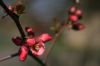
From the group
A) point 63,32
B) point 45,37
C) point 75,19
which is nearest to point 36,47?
point 45,37

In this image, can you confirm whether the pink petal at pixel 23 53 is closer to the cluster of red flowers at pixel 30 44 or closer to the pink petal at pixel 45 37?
the cluster of red flowers at pixel 30 44

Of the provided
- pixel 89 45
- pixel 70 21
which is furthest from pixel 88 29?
pixel 70 21

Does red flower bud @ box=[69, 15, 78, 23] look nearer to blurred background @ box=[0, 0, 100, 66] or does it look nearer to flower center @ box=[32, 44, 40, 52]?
flower center @ box=[32, 44, 40, 52]

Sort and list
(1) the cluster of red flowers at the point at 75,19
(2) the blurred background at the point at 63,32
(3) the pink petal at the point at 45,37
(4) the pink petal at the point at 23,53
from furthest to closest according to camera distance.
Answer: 1. (2) the blurred background at the point at 63,32
2. (1) the cluster of red flowers at the point at 75,19
3. (3) the pink petal at the point at 45,37
4. (4) the pink petal at the point at 23,53

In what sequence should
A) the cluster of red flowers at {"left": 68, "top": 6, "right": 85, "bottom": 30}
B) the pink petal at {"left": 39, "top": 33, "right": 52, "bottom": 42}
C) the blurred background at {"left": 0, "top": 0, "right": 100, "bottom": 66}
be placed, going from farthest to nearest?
the blurred background at {"left": 0, "top": 0, "right": 100, "bottom": 66} → the cluster of red flowers at {"left": 68, "top": 6, "right": 85, "bottom": 30} → the pink petal at {"left": 39, "top": 33, "right": 52, "bottom": 42}

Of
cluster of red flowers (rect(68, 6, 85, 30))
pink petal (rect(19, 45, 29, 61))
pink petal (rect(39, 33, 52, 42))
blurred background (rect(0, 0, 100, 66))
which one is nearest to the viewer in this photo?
pink petal (rect(19, 45, 29, 61))

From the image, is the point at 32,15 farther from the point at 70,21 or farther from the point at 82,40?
the point at 70,21

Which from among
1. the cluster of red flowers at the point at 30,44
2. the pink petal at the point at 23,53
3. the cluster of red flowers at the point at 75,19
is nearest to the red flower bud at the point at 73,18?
the cluster of red flowers at the point at 75,19

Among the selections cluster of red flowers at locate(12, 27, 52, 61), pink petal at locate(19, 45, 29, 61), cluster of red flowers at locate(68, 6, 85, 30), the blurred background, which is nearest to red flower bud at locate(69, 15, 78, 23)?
cluster of red flowers at locate(68, 6, 85, 30)
